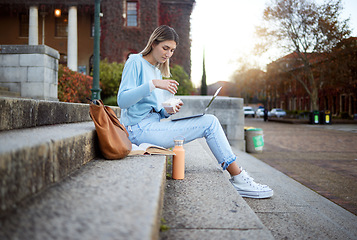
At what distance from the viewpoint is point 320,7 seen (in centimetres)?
2344

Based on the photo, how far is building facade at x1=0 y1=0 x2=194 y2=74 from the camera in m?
20.2

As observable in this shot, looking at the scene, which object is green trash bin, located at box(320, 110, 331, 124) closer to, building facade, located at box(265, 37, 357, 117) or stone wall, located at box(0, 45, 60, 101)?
building facade, located at box(265, 37, 357, 117)

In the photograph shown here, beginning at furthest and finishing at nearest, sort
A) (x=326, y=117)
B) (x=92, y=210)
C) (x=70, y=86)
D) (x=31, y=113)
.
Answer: (x=326, y=117), (x=70, y=86), (x=31, y=113), (x=92, y=210)

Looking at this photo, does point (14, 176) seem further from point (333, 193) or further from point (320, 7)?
point (320, 7)

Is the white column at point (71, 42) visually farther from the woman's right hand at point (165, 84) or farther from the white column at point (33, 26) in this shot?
the woman's right hand at point (165, 84)

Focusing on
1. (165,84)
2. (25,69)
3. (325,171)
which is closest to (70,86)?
(25,69)

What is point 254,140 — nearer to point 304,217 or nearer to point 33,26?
point 304,217

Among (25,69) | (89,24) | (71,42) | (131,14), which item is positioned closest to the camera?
(25,69)

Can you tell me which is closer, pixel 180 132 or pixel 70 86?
pixel 180 132

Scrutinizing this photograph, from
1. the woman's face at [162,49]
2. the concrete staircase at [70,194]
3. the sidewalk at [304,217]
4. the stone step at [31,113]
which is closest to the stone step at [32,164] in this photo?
the concrete staircase at [70,194]

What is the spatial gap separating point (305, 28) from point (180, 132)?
2404 cm

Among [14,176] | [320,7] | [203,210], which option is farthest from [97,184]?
[320,7]

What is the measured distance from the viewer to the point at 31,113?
2.63 metres

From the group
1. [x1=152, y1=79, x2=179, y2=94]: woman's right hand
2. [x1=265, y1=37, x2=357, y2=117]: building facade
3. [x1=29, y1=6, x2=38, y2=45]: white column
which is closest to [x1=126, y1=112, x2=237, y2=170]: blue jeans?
[x1=152, y1=79, x2=179, y2=94]: woman's right hand
